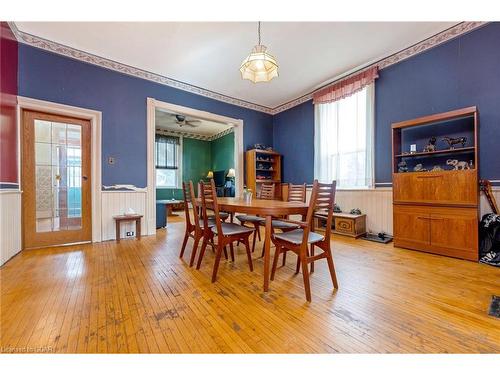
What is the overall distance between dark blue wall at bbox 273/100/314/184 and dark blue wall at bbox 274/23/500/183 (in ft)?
5.01

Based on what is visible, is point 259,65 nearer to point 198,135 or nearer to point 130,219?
point 130,219

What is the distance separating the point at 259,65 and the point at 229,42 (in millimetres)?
1233

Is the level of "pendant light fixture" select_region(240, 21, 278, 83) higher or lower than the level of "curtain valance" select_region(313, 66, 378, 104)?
lower

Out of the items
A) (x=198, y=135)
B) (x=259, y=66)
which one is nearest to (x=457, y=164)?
(x=259, y=66)

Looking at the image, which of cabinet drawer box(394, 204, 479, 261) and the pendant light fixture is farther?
cabinet drawer box(394, 204, 479, 261)

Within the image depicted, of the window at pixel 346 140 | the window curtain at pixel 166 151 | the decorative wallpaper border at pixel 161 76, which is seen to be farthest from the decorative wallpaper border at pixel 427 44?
the window curtain at pixel 166 151

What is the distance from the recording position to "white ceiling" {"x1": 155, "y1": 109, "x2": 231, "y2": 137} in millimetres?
7070

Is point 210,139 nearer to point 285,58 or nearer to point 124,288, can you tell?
point 285,58

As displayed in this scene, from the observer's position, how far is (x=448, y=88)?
121 inches

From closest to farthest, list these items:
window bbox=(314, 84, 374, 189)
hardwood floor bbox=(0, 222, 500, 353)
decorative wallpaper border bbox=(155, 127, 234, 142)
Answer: hardwood floor bbox=(0, 222, 500, 353) < window bbox=(314, 84, 374, 189) < decorative wallpaper border bbox=(155, 127, 234, 142)

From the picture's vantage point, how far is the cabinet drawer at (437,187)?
8.42 feet

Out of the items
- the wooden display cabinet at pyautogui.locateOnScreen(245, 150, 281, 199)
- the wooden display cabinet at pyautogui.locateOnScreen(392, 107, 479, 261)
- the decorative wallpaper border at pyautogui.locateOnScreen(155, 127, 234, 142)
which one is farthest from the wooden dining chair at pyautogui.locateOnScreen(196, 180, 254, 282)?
the decorative wallpaper border at pyautogui.locateOnScreen(155, 127, 234, 142)

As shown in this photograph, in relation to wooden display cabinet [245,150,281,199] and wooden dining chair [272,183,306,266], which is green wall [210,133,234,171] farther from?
wooden dining chair [272,183,306,266]

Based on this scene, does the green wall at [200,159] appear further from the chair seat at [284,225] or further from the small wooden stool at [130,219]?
the chair seat at [284,225]
